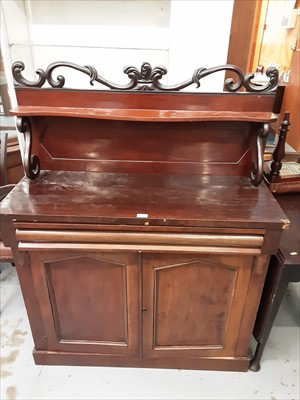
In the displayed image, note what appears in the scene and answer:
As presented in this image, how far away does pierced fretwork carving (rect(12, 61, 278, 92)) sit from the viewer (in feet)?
3.75

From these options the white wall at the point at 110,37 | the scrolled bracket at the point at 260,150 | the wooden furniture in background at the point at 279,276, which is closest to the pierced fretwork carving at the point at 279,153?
the wooden furniture in background at the point at 279,276

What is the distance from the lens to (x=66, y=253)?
1.17 m

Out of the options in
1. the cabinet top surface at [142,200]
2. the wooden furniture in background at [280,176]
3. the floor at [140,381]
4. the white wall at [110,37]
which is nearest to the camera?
the cabinet top surface at [142,200]

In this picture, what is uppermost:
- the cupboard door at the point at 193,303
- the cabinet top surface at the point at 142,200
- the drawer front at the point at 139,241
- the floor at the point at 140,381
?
the cabinet top surface at the point at 142,200

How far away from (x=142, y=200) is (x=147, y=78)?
0.45 meters

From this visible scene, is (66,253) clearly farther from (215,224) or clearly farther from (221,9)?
(221,9)

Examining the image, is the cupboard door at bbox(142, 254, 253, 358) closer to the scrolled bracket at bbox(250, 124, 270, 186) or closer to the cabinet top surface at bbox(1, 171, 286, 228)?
the cabinet top surface at bbox(1, 171, 286, 228)

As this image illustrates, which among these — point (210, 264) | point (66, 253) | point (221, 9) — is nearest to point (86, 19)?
point (221, 9)

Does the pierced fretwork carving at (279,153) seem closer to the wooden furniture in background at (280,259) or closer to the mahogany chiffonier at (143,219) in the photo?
the wooden furniture in background at (280,259)

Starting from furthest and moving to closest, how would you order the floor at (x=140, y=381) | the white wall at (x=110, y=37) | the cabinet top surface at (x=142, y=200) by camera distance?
1. the white wall at (x=110, y=37)
2. the floor at (x=140, y=381)
3. the cabinet top surface at (x=142, y=200)

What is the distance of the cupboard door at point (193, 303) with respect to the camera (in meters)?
1.18

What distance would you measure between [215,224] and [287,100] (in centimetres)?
167

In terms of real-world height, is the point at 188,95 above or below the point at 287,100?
above

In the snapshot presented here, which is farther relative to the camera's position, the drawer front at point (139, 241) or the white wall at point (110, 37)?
the white wall at point (110, 37)
